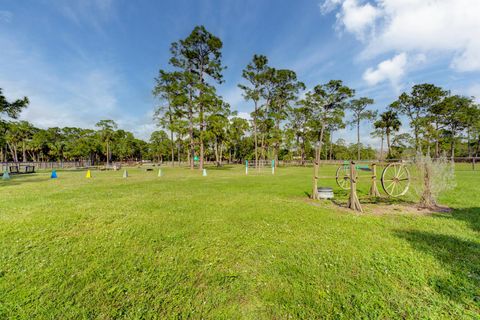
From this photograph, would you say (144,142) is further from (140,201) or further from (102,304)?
(102,304)

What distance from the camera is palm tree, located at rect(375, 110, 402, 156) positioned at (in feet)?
128

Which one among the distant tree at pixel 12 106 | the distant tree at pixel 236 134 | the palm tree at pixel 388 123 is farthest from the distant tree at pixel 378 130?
the distant tree at pixel 12 106

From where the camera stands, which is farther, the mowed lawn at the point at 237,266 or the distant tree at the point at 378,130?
the distant tree at the point at 378,130

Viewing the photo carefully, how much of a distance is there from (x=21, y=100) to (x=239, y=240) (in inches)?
1120

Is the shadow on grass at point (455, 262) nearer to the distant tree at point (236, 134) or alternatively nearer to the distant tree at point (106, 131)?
the distant tree at point (236, 134)

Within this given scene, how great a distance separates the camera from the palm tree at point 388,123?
3891cm

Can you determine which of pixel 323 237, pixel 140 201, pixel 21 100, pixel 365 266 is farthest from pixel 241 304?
pixel 21 100

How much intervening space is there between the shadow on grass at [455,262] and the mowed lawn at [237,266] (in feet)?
0.05

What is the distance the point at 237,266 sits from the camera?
2926 millimetres

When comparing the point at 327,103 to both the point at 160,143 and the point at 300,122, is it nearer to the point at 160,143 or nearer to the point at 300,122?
the point at 300,122

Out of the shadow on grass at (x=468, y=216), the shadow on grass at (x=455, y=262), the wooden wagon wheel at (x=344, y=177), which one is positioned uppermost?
the wooden wagon wheel at (x=344, y=177)

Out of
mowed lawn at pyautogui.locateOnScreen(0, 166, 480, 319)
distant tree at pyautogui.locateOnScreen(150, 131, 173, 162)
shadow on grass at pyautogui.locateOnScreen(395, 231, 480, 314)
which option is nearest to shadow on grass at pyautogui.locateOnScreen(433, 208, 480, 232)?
mowed lawn at pyautogui.locateOnScreen(0, 166, 480, 319)

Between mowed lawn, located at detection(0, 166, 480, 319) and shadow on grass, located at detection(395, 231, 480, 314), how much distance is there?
17mm

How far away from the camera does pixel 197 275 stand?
8.88 ft
